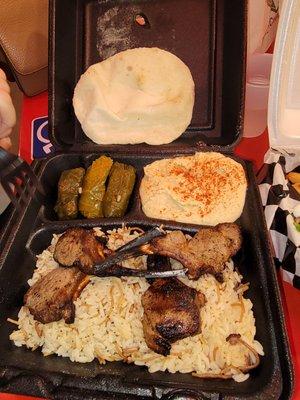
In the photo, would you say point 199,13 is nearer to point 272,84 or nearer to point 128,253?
point 272,84

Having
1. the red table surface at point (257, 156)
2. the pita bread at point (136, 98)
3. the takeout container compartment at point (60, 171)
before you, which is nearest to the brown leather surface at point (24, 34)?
the red table surface at point (257, 156)

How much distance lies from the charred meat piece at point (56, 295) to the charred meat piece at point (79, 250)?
62 mm

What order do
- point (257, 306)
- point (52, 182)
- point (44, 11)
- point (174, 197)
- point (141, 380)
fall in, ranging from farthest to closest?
point (44, 11)
point (52, 182)
point (174, 197)
point (257, 306)
point (141, 380)

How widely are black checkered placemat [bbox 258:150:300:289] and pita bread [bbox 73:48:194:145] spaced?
0.63 meters

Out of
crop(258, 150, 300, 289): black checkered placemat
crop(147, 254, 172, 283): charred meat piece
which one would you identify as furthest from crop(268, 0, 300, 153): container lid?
crop(147, 254, 172, 283): charred meat piece

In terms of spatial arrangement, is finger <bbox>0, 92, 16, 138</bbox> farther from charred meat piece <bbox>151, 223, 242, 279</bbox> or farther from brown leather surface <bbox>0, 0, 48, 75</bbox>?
charred meat piece <bbox>151, 223, 242, 279</bbox>

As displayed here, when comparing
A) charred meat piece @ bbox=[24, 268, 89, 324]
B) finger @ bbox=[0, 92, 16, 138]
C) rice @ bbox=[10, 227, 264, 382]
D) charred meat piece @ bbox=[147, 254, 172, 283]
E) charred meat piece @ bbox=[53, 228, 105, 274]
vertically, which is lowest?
rice @ bbox=[10, 227, 264, 382]

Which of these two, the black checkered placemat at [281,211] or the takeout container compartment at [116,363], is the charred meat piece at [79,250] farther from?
the black checkered placemat at [281,211]

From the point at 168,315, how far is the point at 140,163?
1.11 m

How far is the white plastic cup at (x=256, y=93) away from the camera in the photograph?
9.98 ft

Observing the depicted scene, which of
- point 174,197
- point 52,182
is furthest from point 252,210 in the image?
point 52,182

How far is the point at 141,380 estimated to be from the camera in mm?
1776

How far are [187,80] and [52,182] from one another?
1.12m

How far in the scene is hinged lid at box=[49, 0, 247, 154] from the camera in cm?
263
